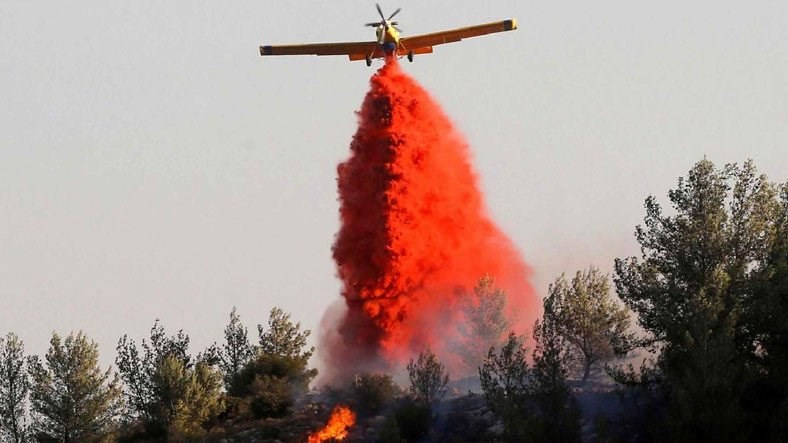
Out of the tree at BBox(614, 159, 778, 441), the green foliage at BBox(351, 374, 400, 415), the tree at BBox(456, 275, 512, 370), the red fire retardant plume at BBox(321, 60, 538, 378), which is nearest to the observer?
the tree at BBox(614, 159, 778, 441)

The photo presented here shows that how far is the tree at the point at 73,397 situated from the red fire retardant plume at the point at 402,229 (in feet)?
62.1

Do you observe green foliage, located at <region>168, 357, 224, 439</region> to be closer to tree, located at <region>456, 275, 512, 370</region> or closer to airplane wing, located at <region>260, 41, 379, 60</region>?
tree, located at <region>456, 275, 512, 370</region>

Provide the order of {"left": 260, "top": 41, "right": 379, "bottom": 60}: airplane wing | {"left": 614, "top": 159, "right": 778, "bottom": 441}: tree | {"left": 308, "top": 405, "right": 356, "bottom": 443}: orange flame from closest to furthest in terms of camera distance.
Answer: {"left": 614, "top": 159, "right": 778, "bottom": 441}: tree, {"left": 308, "top": 405, "right": 356, "bottom": 443}: orange flame, {"left": 260, "top": 41, "right": 379, "bottom": 60}: airplane wing

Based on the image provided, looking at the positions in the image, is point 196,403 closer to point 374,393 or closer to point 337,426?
point 337,426

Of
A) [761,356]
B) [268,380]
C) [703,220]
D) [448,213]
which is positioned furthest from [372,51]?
[761,356]

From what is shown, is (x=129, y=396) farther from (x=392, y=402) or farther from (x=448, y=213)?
(x=448, y=213)

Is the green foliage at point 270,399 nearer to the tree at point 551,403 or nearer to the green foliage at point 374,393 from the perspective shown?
the green foliage at point 374,393

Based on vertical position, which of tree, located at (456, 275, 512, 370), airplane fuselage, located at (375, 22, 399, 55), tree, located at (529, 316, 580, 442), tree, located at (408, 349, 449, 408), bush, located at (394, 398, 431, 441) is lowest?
tree, located at (529, 316, 580, 442)

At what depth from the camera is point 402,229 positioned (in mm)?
94000

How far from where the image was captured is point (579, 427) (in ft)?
221

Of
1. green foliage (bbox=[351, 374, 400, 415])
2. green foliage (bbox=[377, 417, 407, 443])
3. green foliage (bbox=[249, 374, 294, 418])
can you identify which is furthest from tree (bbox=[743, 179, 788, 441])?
green foliage (bbox=[249, 374, 294, 418])

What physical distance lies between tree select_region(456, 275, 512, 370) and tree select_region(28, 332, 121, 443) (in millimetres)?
26456

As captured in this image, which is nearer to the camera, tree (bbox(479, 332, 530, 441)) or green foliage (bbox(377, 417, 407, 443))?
tree (bbox(479, 332, 530, 441))

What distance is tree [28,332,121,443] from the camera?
8681cm
